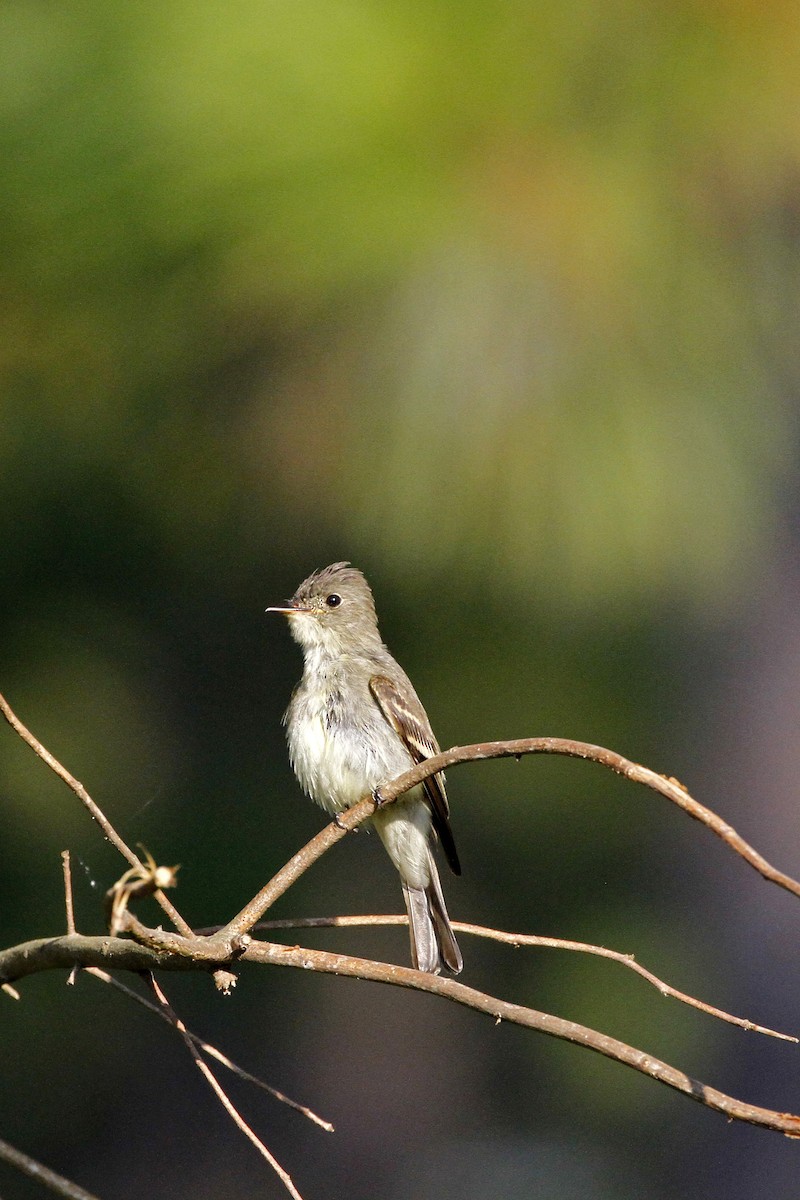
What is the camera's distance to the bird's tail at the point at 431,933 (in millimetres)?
2848

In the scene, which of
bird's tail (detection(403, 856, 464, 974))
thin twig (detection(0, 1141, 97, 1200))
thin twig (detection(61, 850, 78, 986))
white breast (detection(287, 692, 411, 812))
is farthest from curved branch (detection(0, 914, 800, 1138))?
→ white breast (detection(287, 692, 411, 812))

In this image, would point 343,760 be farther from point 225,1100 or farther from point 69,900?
point 225,1100

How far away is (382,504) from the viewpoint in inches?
104

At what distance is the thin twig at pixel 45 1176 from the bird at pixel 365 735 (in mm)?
1672

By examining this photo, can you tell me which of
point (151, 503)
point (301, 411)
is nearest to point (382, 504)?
point (301, 411)

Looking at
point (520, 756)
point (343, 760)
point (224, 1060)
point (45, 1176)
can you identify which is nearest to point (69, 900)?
point (224, 1060)

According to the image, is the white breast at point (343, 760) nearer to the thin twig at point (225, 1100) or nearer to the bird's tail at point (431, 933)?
the bird's tail at point (431, 933)

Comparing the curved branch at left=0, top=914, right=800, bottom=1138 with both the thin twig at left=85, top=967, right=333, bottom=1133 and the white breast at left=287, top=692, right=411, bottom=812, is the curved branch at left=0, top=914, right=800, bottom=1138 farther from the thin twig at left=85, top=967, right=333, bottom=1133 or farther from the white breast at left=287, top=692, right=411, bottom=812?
the white breast at left=287, top=692, right=411, bottom=812

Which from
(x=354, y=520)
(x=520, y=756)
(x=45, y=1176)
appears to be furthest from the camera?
(x=354, y=520)

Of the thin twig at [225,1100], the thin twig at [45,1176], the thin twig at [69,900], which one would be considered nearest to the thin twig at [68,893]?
the thin twig at [69,900]

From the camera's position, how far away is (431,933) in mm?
2922

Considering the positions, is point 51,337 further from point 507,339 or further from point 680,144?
point 680,144

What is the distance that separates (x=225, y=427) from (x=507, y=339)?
615 millimetres

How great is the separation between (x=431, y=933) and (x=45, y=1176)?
1.81 metres
